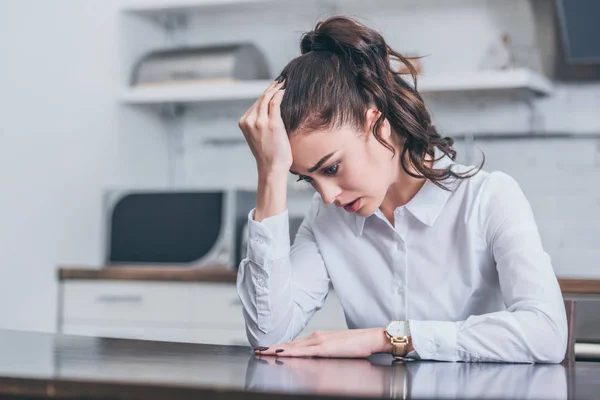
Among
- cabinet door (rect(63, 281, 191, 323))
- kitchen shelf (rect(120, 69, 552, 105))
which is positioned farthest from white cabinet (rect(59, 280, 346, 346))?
kitchen shelf (rect(120, 69, 552, 105))

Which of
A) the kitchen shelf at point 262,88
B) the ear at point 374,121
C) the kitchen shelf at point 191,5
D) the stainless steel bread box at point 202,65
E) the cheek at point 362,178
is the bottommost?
the cheek at point 362,178

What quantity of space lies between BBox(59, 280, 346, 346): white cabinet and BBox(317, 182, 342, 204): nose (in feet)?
4.53

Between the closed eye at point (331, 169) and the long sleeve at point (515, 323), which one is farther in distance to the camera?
the closed eye at point (331, 169)

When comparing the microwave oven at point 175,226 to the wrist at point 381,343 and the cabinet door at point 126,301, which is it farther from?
the wrist at point 381,343

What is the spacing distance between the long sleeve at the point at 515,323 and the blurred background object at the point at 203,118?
138 centimetres

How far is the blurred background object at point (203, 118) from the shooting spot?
2896 mm

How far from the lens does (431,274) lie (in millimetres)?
1526

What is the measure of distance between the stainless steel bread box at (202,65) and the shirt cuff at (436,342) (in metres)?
2.11

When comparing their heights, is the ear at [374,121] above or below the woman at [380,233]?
above

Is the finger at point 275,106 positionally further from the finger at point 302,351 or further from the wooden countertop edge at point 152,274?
the wooden countertop edge at point 152,274

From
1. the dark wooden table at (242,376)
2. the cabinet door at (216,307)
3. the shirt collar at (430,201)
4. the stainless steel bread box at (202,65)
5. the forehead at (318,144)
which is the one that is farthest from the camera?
the stainless steel bread box at (202,65)

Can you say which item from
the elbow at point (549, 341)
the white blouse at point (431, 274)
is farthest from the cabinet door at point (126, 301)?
the elbow at point (549, 341)

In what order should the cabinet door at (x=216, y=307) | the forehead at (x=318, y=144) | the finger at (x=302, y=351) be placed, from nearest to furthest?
the finger at (x=302, y=351), the forehead at (x=318, y=144), the cabinet door at (x=216, y=307)

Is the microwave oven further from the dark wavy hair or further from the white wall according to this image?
the dark wavy hair
